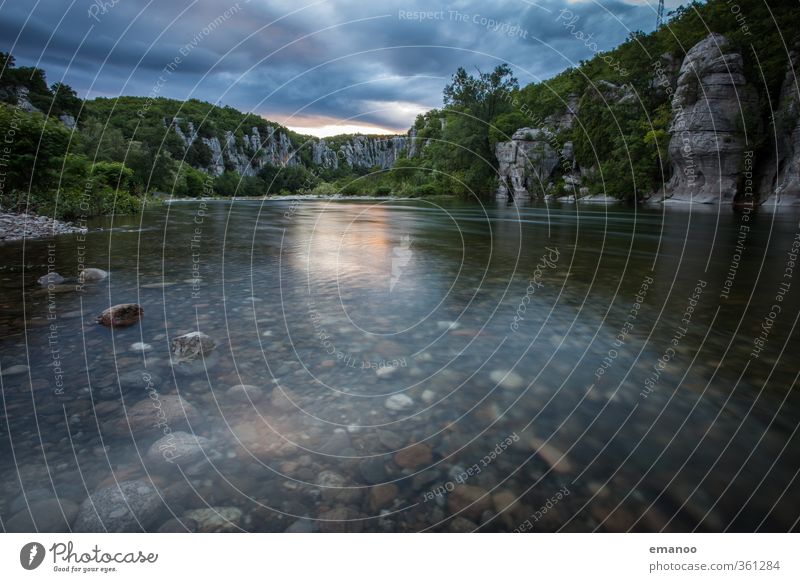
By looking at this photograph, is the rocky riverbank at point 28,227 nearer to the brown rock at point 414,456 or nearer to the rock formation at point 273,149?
the brown rock at point 414,456

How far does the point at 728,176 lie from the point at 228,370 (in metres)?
63.4

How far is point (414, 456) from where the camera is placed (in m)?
3.03

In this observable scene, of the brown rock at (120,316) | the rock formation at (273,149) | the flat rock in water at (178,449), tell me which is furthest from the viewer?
the rock formation at (273,149)

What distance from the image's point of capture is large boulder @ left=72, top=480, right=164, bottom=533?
2.38 meters

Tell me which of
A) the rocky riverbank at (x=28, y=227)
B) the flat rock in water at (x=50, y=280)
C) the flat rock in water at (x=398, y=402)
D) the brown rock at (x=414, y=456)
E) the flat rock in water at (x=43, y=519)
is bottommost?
the flat rock in water at (x=43, y=519)

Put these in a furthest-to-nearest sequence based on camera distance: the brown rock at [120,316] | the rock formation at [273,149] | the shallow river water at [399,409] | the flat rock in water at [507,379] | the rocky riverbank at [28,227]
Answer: the rock formation at [273,149] < the rocky riverbank at [28,227] < the brown rock at [120,316] < the flat rock in water at [507,379] < the shallow river water at [399,409]

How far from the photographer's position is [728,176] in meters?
48.6

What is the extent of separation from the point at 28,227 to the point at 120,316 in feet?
48.4

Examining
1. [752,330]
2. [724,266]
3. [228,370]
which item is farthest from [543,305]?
[724,266]

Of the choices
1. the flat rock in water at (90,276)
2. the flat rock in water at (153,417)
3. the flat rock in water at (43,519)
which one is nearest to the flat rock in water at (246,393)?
the flat rock in water at (153,417)

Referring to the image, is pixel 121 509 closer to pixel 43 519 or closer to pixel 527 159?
pixel 43 519

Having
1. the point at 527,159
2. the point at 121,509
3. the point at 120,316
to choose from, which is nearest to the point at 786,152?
the point at 527,159

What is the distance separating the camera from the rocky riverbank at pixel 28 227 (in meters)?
14.0

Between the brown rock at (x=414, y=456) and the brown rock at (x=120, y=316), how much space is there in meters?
4.86
